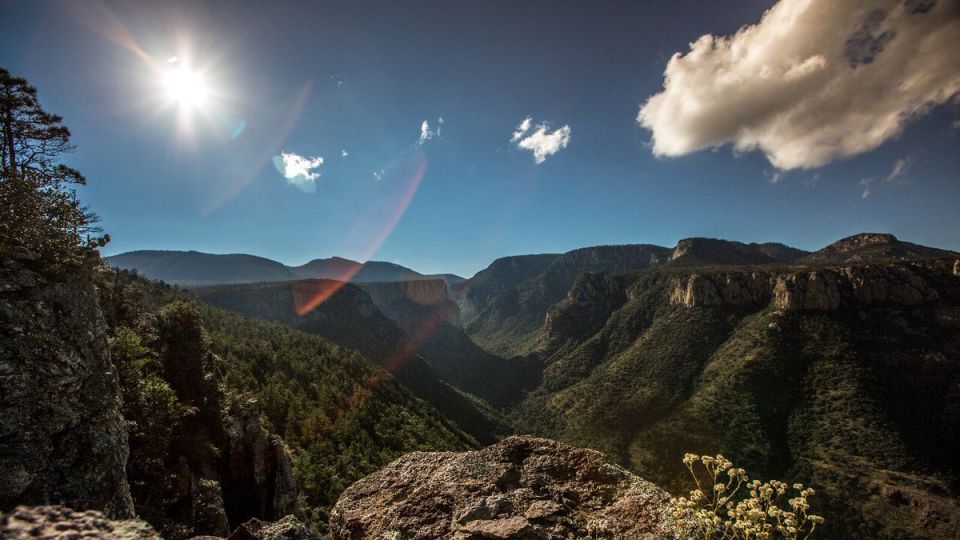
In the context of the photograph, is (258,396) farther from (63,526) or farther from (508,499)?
(508,499)

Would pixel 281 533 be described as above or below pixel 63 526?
below

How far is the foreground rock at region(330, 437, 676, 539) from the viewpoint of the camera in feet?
12.5

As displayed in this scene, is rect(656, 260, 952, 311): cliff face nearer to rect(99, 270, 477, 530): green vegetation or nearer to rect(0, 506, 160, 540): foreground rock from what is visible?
rect(99, 270, 477, 530): green vegetation

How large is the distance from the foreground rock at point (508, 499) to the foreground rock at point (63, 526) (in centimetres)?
215

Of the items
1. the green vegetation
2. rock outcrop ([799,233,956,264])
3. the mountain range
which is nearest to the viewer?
the green vegetation

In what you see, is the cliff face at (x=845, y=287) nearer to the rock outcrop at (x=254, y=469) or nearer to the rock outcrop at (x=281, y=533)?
the rock outcrop at (x=254, y=469)

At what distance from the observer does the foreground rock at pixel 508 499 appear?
381 cm

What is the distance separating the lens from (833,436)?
7238 cm

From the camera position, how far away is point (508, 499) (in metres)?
4.26

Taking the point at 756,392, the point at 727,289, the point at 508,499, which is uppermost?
the point at 727,289

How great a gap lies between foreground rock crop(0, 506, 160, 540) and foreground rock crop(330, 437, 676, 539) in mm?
2146

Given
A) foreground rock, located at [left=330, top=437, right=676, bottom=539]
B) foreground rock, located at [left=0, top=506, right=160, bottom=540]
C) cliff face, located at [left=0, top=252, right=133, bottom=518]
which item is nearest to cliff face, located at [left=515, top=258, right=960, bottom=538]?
foreground rock, located at [left=330, top=437, right=676, bottom=539]

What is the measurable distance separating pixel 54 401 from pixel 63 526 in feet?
30.5

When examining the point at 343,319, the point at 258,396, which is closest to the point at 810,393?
the point at 258,396
